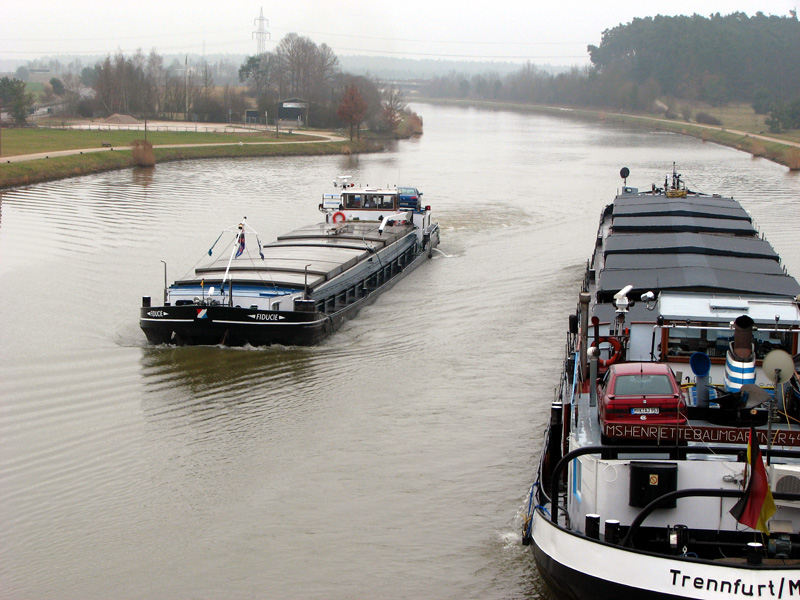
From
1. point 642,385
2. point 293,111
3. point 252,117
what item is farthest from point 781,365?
point 293,111

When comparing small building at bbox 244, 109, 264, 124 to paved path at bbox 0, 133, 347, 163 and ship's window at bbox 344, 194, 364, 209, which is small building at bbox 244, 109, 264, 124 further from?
ship's window at bbox 344, 194, 364, 209

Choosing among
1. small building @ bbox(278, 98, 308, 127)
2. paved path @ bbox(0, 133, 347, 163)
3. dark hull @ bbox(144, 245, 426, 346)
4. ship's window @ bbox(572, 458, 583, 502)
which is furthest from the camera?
small building @ bbox(278, 98, 308, 127)

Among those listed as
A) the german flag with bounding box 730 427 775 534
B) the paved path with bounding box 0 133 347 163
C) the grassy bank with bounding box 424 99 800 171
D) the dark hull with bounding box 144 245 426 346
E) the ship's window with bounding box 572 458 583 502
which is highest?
the grassy bank with bounding box 424 99 800 171

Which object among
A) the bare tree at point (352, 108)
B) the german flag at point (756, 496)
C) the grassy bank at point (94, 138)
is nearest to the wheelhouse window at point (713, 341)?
the german flag at point (756, 496)

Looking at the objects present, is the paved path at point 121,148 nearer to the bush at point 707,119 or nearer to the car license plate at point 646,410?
the bush at point 707,119

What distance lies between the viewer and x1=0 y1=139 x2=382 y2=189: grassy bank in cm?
5166

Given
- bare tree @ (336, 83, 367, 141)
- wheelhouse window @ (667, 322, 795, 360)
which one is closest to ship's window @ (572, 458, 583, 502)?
wheelhouse window @ (667, 322, 795, 360)

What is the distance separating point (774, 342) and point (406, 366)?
981 cm

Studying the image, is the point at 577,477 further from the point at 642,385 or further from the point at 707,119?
the point at 707,119

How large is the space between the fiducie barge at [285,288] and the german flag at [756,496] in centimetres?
1386

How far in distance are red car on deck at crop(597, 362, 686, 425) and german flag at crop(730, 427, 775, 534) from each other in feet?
3.72

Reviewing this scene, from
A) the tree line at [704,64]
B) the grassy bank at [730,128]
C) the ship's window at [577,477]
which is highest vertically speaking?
the tree line at [704,64]

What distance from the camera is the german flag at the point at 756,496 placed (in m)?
9.28

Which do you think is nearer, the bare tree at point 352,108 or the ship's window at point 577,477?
the ship's window at point 577,477
